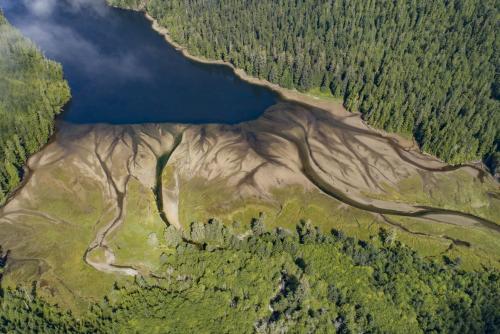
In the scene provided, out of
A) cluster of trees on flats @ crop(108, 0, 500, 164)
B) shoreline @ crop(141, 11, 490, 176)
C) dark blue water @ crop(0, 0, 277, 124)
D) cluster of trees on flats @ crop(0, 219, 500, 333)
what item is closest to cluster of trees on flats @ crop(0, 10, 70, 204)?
dark blue water @ crop(0, 0, 277, 124)

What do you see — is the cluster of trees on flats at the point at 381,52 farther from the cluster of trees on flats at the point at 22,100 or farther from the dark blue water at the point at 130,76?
the cluster of trees on flats at the point at 22,100

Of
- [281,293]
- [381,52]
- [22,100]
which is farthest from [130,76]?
[281,293]

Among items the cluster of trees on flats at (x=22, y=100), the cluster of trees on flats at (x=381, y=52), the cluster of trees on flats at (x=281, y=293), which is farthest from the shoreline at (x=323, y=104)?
the cluster of trees on flats at (x=22, y=100)

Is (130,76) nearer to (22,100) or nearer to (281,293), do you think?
(22,100)

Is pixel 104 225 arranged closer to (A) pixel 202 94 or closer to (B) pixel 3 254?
(B) pixel 3 254

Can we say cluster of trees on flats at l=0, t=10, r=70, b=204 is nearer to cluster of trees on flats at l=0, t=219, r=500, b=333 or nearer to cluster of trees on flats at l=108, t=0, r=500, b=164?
cluster of trees on flats at l=0, t=219, r=500, b=333

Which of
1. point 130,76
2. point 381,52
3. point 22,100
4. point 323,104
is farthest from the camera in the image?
point 381,52
